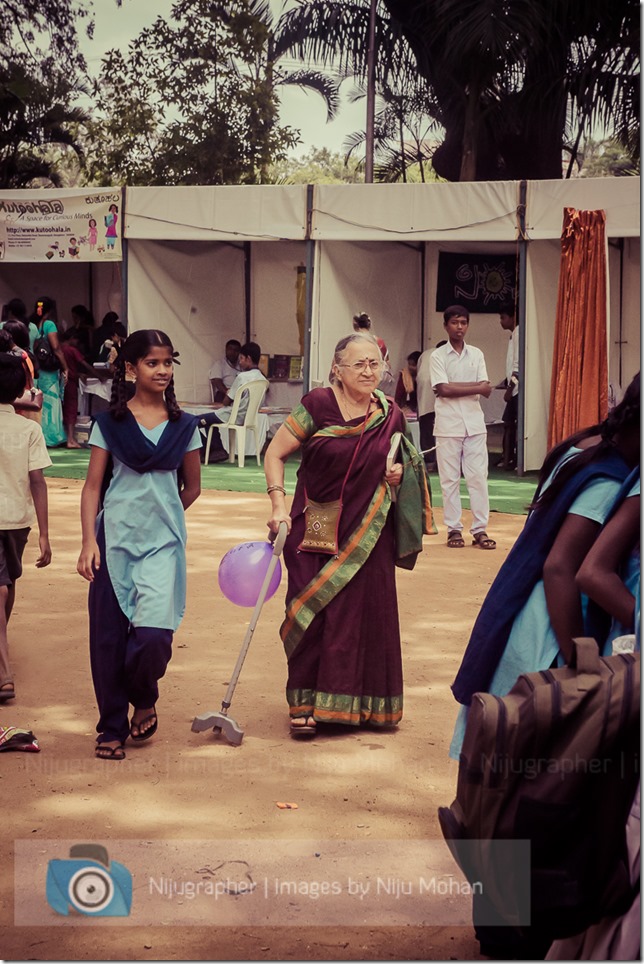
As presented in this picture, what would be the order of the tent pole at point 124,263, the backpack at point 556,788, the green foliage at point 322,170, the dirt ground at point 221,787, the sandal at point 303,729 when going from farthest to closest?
the green foliage at point 322,170 < the tent pole at point 124,263 < the sandal at point 303,729 < the dirt ground at point 221,787 < the backpack at point 556,788

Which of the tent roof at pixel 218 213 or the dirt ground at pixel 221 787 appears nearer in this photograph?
the dirt ground at pixel 221 787

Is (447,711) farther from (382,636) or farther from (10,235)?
(10,235)

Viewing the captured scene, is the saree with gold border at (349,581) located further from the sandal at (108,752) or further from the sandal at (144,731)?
the sandal at (108,752)

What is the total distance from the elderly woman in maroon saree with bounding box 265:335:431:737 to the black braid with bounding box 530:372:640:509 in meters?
2.10

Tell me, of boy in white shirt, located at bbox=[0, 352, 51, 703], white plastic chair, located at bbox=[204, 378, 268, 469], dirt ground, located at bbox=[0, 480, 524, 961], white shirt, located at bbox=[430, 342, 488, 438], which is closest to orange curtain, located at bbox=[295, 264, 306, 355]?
white plastic chair, located at bbox=[204, 378, 268, 469]

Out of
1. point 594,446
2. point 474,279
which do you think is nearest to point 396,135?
point 474,279

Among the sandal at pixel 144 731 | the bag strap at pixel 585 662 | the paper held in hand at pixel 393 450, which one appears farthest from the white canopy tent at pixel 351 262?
the bag strap at pixel 585 662

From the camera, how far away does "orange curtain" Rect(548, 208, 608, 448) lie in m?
11.7

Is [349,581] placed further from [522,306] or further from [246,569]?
[522,306]

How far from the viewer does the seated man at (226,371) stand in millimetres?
15625

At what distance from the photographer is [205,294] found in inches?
628

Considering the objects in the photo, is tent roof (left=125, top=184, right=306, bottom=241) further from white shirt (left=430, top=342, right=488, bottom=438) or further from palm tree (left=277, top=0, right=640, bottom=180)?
palm tree (left=277, top=0, right=640, bottom=180)

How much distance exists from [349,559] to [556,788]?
294 cm

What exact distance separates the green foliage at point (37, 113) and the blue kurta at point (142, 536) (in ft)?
51.3
